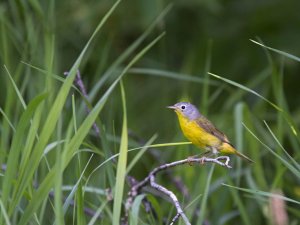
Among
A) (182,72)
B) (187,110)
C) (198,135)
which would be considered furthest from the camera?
(182,72)

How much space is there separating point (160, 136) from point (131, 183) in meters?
2.32

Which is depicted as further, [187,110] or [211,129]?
[187,110]

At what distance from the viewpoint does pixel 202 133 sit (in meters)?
3.72

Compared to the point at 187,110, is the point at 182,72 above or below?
below

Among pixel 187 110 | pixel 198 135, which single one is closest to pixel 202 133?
pixel 198 135

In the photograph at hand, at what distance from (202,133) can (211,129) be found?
5cm

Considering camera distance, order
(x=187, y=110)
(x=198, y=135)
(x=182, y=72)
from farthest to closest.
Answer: (x=182, y=72)
(x=187, y=110)
(x=198, y=135)

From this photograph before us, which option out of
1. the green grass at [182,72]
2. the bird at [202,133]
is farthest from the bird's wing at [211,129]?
the green grass at [182,72]

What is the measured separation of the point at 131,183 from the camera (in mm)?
3334

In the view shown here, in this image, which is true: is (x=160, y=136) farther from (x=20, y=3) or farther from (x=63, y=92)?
(x=63, y=92)

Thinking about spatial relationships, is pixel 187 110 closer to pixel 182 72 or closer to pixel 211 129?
pixel 211 129

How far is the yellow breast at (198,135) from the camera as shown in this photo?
12.1ft

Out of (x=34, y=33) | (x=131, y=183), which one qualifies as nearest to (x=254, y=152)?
(x=131, y=183)

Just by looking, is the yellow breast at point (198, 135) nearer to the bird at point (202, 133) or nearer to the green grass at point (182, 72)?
the bird at point (202, 133)
